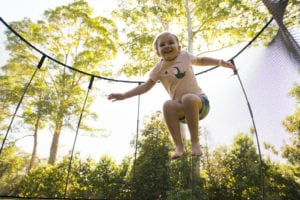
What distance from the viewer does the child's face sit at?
1.47m

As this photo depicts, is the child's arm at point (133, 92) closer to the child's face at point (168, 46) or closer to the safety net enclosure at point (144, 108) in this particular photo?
the child's face at point (168, 46)

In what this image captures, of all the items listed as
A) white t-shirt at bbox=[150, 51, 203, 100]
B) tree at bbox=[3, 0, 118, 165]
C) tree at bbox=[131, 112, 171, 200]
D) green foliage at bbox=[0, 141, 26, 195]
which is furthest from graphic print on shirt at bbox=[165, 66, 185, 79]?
tree at bbox=[3, 0, 118, 165]

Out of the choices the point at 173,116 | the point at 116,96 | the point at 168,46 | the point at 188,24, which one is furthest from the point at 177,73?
the point at 188,24

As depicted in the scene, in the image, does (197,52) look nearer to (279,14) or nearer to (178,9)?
(178,9)

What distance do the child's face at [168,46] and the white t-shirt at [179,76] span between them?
51mm

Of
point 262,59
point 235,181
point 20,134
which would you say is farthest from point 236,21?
point 20,134

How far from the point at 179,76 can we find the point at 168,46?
0.21 meters

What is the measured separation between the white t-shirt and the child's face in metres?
0.05

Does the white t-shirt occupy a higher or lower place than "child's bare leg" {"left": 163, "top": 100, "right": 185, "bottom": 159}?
higher

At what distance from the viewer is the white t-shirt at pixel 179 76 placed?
1433 mm

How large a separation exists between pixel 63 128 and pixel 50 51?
2281 millimetres

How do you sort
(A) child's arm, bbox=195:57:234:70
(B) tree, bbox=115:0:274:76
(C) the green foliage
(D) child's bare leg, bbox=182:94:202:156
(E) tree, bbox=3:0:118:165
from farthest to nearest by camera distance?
(E) tree, bbox=3:0:118:165 < (B) tree, bbox=115:0:274:76 < (C) the green foliage < (A) child's arm, bbox=195:57:234:70 < (D) child's bare leg, bbox=182:94:202:156

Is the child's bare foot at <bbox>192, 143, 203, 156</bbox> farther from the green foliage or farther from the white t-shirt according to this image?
the green foliage

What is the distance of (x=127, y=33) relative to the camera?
18.5ft
